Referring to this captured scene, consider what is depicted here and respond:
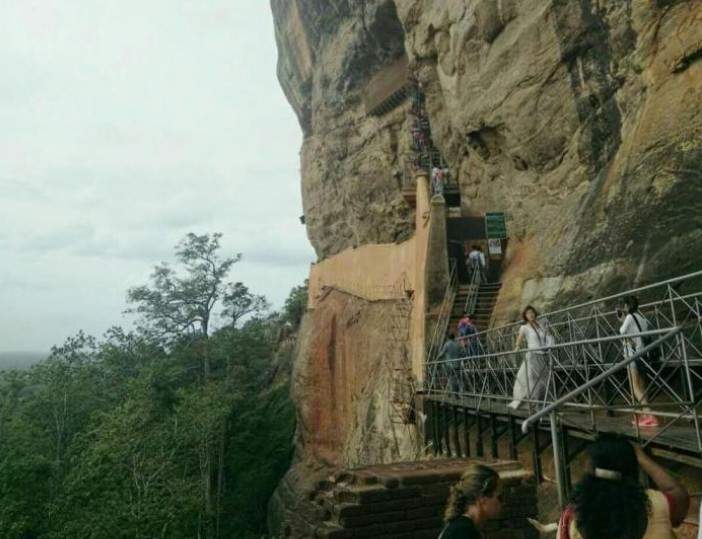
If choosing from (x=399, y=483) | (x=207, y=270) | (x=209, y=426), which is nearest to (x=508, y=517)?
(x=399, y=483)

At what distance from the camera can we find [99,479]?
19891mm

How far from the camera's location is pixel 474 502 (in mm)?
2943

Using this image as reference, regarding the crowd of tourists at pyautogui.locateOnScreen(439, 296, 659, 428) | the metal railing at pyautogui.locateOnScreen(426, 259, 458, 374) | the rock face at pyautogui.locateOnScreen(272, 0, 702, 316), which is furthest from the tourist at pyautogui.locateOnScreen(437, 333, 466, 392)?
the metal railing at pyautogui.locateOnScreen(426, 259, 458, 374)

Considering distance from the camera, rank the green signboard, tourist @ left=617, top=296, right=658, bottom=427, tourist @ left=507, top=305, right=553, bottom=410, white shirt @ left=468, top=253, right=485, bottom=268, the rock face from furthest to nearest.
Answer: the green signboard, white shirt @ left=468, top=253, right=485, bottom=268, the rock face, tourist @ left=507, top=305, right=553, bottom=410, tourist @ left=617, top=296, right=658, bottom=427

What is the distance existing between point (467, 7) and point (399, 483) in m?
15.6

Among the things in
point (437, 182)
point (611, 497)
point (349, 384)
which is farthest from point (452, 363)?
point (349, 384)

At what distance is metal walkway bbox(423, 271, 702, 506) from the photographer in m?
5.06

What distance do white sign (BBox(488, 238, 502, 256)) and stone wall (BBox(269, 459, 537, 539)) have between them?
1035cm

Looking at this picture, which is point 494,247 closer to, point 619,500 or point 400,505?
point 400,505

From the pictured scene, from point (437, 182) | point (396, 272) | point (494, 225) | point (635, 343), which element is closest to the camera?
point (635, 343)

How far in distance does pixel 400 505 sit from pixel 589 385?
8.29ft

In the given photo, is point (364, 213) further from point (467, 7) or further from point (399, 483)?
point (399, 483)

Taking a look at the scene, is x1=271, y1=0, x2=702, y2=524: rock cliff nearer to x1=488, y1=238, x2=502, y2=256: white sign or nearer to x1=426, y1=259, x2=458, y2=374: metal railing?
x1=488, y1=238, x2=502, y2=256: white sign

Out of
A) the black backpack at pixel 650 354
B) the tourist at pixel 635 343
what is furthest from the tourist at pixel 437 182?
the tourist at pixel 635 343
